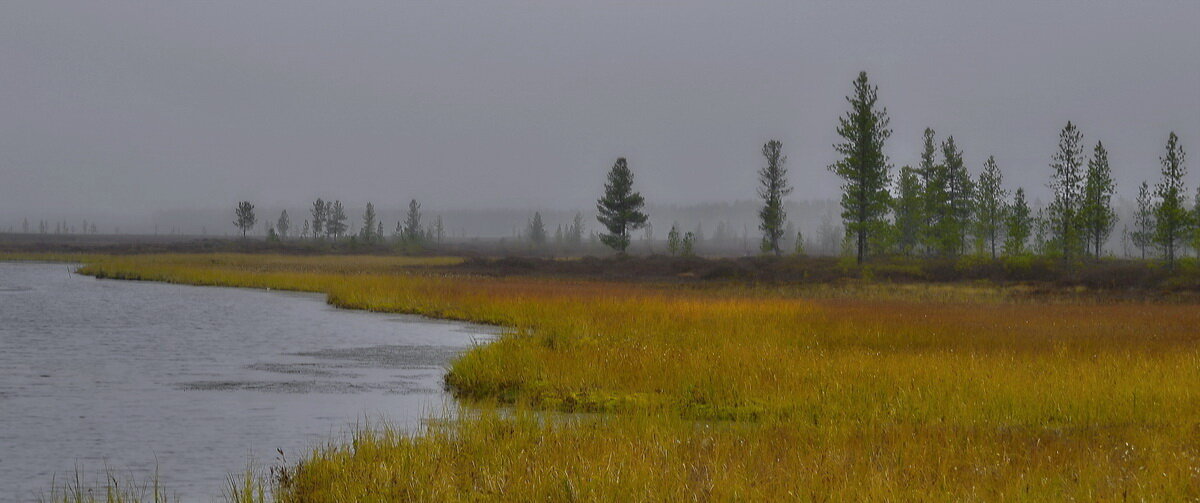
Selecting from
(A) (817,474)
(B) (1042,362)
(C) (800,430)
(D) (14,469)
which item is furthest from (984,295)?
(D) (14,469)

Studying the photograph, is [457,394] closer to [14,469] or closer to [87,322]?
[14,469]

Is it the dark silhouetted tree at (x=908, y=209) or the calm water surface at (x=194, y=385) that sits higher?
the dark silhouetted tree at (x=908, y=209)

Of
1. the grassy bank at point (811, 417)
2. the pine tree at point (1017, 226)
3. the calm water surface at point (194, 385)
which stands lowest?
the calm water surface at point (194, 385)

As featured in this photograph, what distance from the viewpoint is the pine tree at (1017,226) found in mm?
66312

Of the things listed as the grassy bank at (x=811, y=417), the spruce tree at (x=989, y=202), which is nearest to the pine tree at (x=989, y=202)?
the spruce tree at (x=989, y=202)

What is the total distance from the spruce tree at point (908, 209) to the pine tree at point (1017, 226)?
750 centimetres

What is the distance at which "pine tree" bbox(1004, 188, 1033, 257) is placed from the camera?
66.3 metres

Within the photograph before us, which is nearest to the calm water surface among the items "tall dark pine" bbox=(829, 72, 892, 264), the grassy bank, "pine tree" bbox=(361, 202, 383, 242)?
the grassy bank

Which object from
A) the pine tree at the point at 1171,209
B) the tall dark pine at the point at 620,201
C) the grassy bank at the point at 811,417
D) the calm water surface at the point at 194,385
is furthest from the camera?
the tall dark pine at the point at 620,201

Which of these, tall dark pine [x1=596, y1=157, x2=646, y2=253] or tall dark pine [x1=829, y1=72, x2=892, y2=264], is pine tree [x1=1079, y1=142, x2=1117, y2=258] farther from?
tall dark pine [x1=596, y1=157, x2=646, y2=253]

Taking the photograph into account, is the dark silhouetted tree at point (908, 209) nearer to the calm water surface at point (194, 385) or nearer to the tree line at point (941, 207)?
the tree line at point (941, 207)

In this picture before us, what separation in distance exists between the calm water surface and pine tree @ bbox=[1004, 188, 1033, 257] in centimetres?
4942

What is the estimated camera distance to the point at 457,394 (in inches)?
618

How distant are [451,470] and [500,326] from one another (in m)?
21.2
